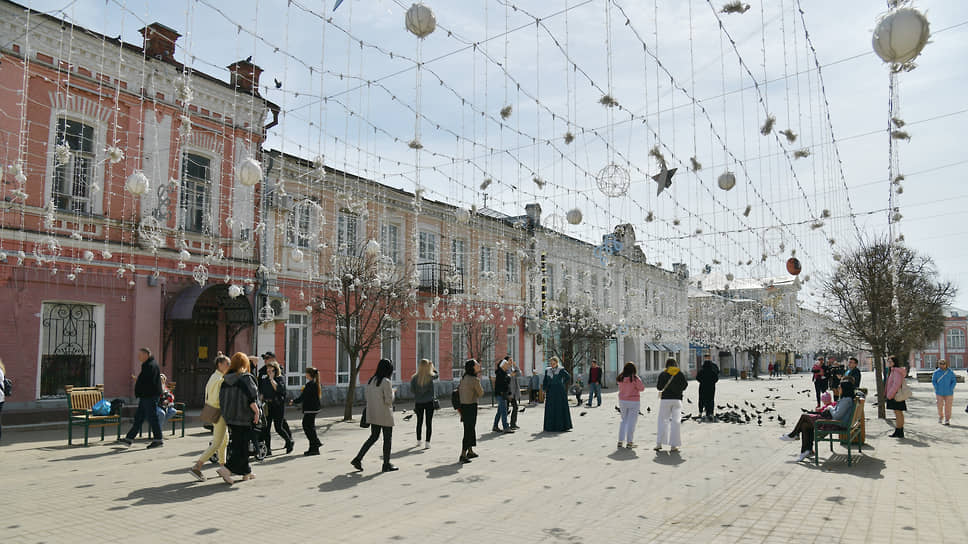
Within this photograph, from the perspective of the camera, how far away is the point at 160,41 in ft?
57.4

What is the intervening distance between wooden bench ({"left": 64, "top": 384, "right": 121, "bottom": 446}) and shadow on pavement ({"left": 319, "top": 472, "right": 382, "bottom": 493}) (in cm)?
561

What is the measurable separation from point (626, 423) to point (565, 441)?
4.81 ft

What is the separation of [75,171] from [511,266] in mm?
19127

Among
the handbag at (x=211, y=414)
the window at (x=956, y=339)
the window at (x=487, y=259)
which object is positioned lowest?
the window at (x=956, y=339)

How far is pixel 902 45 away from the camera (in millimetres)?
5609

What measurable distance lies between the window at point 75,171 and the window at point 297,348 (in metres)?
7.05

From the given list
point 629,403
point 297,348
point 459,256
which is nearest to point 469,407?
point 629,403

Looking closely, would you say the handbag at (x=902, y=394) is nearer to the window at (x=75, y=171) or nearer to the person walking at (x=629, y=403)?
the person walking at (x=629, y=403)

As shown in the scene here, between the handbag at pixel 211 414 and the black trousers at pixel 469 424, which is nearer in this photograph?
the handbag at pixel 211 414

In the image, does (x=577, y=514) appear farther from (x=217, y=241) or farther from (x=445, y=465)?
(x=217, y=241)

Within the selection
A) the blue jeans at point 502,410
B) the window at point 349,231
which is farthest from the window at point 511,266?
the blue jeans at point 502,410

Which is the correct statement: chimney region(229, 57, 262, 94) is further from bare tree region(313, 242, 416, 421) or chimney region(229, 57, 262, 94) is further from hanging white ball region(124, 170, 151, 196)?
hanging white ball region(124, 170, 151, 196)

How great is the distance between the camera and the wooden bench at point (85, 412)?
1190cm

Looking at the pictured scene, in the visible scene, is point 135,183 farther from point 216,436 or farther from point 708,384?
point 708,384
